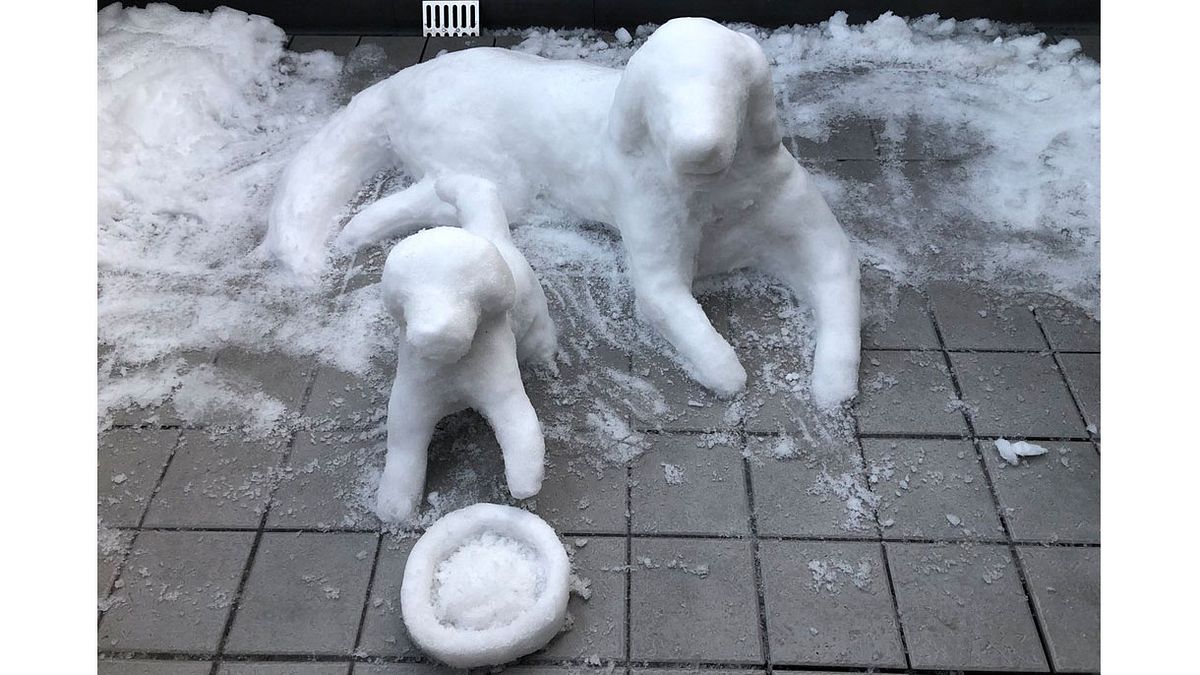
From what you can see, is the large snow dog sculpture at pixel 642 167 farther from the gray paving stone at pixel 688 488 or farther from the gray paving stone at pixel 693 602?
the gray paving stone at pixel 693 602

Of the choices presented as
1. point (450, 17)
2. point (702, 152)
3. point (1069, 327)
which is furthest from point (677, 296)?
point (450, 17)

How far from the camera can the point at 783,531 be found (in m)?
1.60

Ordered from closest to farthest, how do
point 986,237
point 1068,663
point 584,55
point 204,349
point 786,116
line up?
point 1068,663 < point 204,349 < point 986,237 < point 786,116 < point 584,55

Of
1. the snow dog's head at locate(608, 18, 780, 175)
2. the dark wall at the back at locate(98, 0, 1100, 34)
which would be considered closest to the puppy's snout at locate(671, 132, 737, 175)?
the snow dog's head at locate(608, 18, 780, 175)

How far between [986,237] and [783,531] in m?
0.92

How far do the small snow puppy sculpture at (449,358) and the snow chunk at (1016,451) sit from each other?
75cm

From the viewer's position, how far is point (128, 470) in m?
1.72

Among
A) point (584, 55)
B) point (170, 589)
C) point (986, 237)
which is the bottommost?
point (170, 589)

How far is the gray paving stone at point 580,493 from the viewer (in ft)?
5.29

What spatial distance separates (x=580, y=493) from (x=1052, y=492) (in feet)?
2.42

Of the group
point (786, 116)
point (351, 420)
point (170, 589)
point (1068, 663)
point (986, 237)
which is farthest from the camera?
point (786, 116)

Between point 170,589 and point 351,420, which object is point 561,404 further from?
point 170,589

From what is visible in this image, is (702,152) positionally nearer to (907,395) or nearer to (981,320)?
(907,395)

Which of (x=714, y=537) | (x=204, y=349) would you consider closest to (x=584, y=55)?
(x=204, y=349)
